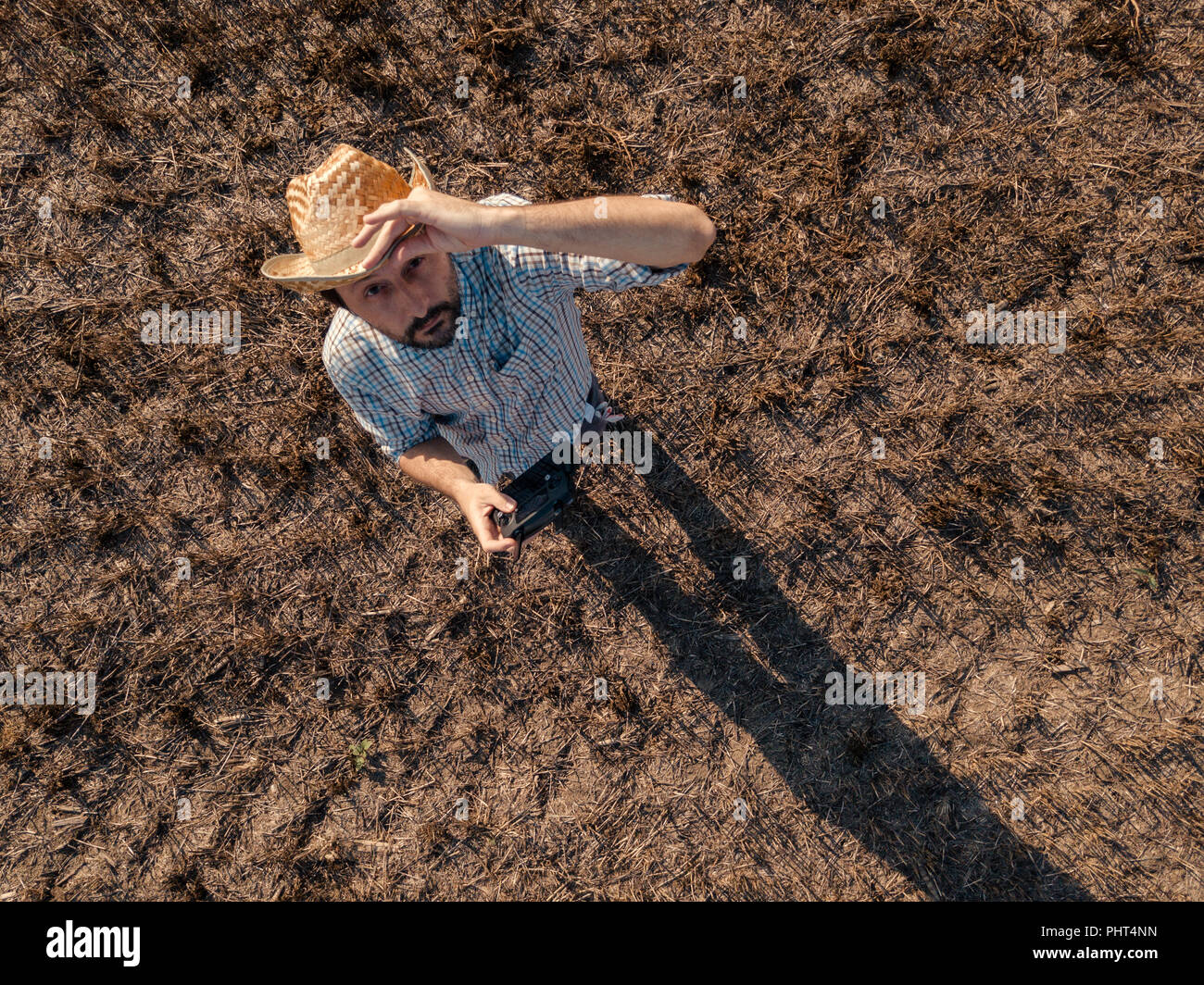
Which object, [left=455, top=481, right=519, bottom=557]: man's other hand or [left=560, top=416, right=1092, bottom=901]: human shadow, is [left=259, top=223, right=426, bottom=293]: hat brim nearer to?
[left=455, top=481, right=519, bottom=557]: man's other hand

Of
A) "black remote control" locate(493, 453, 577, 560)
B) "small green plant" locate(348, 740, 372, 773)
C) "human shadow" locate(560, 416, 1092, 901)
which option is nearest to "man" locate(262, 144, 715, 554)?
"black remote control" locate(493, 453, 577, 560)

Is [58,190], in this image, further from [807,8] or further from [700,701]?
[700,701]

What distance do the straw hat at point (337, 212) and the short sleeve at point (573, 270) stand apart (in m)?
0.41

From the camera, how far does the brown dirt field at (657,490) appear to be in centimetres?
439

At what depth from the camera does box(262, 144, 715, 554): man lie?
248 centimetres

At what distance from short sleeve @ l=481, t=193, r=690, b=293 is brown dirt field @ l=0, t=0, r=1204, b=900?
168 cm

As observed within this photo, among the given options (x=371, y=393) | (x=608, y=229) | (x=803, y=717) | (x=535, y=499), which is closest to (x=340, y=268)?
(x=371, y=393)

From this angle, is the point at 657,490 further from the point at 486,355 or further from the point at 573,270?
the point at 573,270

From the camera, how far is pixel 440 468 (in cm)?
324

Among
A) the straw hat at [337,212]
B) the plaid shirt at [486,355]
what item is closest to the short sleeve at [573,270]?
the plaid shirt at [486,355]

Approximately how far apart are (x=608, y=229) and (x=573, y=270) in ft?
1.04

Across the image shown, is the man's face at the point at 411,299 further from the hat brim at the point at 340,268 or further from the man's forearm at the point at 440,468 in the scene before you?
the man's forearm at the point at 440,468

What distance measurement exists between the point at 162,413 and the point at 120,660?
5.23 ft

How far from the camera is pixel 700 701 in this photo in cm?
448
